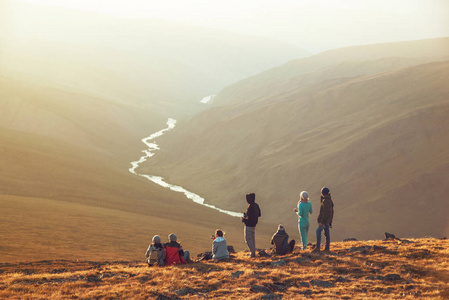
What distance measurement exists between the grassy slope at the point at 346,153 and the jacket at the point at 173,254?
1760 inches

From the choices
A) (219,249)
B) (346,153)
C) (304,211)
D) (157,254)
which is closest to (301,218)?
(304,211)

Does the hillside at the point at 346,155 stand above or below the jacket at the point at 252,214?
above

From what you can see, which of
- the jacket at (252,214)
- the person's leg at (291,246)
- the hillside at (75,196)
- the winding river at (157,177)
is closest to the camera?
the jacket at (252,214)

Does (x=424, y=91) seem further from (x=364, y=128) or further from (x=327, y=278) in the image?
(x=327, y=278)

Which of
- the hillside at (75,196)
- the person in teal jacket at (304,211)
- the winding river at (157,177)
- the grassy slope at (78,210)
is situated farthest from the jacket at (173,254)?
the winding river at (157,177)

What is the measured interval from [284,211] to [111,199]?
26162mm

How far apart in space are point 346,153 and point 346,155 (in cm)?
61

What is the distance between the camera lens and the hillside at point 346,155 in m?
64.6

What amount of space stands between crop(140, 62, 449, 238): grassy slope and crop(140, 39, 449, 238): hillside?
17 cm

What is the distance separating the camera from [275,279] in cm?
1549

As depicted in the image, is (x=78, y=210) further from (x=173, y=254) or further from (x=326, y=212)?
(x=326, y=212)

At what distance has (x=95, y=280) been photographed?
1616cm

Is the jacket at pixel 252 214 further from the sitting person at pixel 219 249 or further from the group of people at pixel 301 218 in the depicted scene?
the sitting person at pixel 219 249

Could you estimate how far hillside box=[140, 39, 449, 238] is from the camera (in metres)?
64.6
